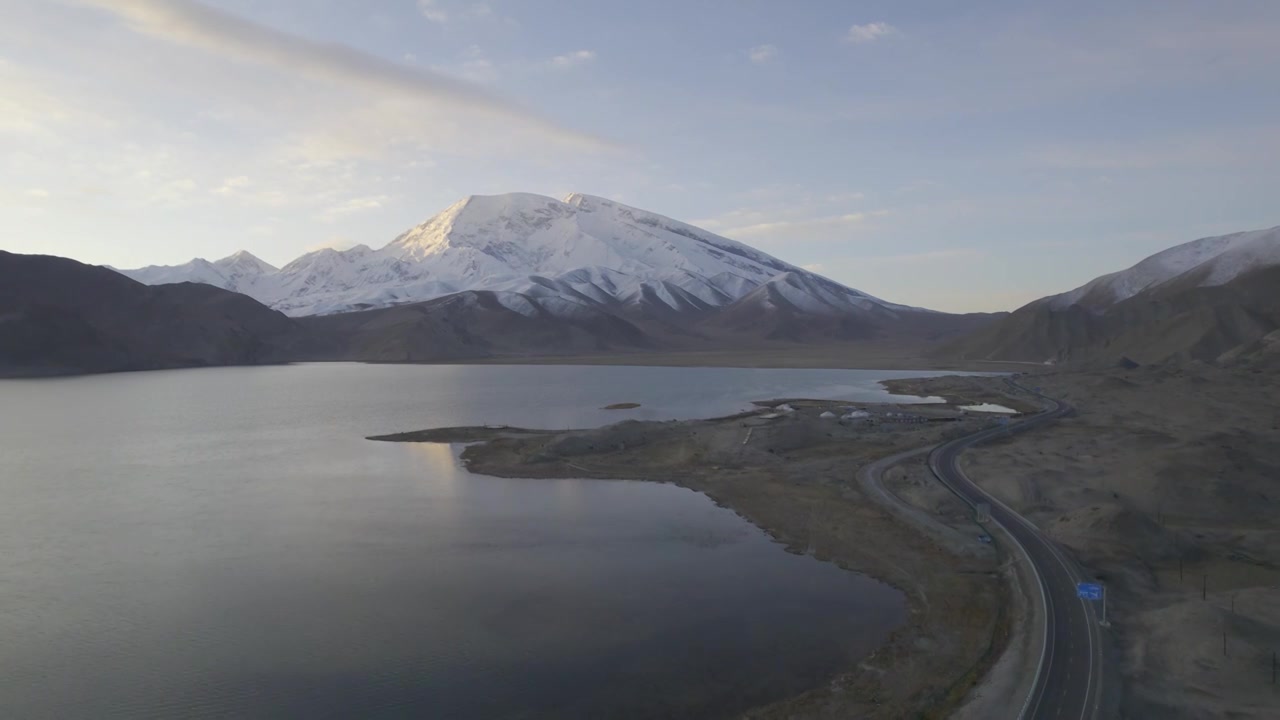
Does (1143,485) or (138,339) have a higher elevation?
(138,339)

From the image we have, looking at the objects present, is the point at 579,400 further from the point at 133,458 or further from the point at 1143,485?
the point at 1143,485

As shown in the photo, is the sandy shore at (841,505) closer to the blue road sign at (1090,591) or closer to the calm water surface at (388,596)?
the calm water surface at (388,596)

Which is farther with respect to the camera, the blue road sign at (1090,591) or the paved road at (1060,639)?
the blue road sign at (1090,591)

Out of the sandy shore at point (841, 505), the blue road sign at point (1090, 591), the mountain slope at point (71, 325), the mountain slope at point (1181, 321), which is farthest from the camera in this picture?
the mountain slope at point (71, 325)

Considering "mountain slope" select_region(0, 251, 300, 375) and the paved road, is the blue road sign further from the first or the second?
"mountain slope" select_region(0, 251, 300, 375)

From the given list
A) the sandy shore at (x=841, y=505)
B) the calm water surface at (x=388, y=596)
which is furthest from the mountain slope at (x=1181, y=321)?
the calm water surface at (x=388, y=596)

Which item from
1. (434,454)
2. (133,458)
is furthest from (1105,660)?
(133,458)

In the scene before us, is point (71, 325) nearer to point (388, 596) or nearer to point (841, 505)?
point (388, 596)
